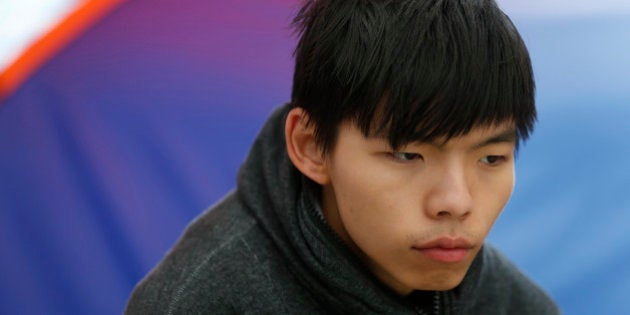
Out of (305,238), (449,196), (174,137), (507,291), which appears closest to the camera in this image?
(449,196)

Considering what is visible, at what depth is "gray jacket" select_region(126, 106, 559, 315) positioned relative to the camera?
1004 millimetres

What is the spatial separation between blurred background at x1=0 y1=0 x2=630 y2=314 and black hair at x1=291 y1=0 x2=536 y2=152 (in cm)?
54

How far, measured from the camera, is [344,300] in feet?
3.32

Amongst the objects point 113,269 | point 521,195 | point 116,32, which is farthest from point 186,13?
point 521,195

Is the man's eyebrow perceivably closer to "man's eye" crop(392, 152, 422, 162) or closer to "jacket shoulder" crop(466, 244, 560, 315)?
"man's eye" crop(392, 152, 422, 162)

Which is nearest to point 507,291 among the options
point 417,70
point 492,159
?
point 492,159

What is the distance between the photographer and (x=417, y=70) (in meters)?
0.90

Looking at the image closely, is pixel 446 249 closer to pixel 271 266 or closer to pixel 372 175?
pixel 372 175

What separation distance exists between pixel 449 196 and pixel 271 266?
0.25 metres

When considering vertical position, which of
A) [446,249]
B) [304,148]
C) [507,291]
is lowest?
[507,291]

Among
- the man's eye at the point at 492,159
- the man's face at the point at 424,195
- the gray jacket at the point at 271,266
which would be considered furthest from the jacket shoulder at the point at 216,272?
the man's eye at the point at 492,159

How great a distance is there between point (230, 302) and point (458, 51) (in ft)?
1.17

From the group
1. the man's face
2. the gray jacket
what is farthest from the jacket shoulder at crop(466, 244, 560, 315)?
the man's face

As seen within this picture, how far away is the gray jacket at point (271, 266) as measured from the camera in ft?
3.29
